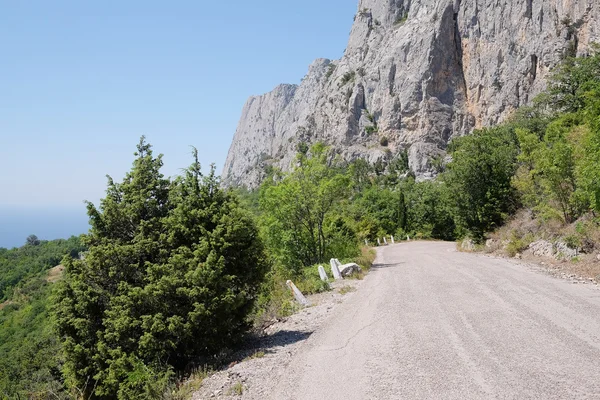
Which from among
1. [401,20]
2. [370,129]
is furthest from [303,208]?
[401,20]

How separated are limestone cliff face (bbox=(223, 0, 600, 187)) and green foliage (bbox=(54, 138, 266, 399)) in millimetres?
75117

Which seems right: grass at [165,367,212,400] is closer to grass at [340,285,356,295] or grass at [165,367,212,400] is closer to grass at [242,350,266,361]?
grass at [242,350,266,361]

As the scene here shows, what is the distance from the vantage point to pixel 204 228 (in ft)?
26.0

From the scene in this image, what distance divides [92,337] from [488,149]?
2479 centimetres

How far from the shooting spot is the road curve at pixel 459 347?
484cm

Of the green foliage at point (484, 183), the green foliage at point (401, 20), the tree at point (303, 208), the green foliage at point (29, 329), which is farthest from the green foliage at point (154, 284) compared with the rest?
the green foliage at point (401, 20)

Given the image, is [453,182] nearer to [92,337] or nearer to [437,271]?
[437,271]

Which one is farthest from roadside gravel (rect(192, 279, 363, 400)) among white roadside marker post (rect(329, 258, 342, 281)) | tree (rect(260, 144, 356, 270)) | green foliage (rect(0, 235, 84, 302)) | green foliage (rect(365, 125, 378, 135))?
green foliage (rect(365, 125, 378, 135))

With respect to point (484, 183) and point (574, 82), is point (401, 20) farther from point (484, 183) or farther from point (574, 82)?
point (484, 183)

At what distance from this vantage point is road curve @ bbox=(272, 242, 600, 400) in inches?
190

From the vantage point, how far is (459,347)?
20.2ft

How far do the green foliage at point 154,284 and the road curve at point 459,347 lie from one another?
1928mm

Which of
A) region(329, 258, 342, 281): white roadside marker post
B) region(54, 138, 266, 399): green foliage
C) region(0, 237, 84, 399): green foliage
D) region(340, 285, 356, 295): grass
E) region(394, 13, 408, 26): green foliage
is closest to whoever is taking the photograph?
region(54, 138, 266, 399): green foliage

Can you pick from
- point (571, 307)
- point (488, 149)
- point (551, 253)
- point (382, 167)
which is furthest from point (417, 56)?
point (571, 307)
